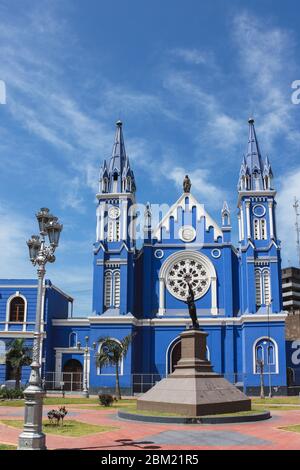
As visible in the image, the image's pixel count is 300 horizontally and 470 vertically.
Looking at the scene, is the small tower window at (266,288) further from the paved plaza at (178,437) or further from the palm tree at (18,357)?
the paved plaza at (178,437)

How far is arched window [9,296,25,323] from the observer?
149ft

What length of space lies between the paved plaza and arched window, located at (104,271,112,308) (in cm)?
2460

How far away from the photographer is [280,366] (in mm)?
41969

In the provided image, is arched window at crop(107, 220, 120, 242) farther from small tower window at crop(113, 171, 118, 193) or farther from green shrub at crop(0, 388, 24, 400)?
green shrub at crop(0, 388, 24, 400)

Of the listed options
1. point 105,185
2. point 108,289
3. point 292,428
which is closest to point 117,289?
point 108,289

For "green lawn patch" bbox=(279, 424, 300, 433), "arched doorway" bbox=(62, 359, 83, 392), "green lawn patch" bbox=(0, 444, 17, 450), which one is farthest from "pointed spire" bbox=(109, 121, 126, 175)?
"green lawn patch" bbox=(0, 444, 17, 450)

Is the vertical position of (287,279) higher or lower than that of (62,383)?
higher

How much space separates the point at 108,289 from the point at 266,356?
47.4 feet

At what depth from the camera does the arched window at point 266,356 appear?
41938 millimetres

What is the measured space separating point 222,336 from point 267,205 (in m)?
12.4

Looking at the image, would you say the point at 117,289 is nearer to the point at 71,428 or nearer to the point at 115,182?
the point at 115,182

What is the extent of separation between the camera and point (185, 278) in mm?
45812
